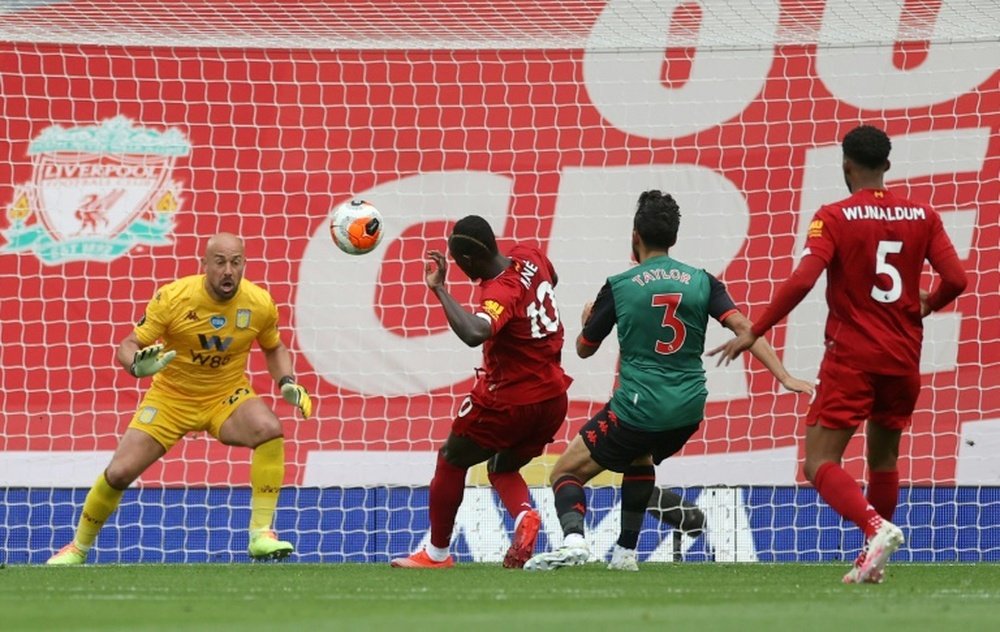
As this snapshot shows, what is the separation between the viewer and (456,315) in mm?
7625

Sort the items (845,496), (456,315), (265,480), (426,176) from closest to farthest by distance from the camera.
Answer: (845,496) < (456,315) < (265,480) < (426,176)

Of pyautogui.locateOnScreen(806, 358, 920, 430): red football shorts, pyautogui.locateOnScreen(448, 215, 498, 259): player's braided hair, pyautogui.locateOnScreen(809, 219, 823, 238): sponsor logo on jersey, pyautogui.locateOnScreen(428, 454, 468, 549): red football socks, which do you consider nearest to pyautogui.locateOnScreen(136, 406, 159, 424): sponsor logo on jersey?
pyautogui.locateOnScreen(428, 454, 468, 549): red football socks

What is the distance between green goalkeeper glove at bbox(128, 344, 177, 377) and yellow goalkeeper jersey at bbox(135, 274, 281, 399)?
1.32 feet

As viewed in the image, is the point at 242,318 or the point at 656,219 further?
the point at 242,318

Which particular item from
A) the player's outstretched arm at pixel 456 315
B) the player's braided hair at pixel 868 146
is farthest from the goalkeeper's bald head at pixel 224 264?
the player's braided hair at pixel 868 146

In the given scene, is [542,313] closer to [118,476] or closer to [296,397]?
[296,397]

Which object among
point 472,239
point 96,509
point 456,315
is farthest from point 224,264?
point 456,315

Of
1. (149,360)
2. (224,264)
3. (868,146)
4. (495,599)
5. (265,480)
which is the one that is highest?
(868,146)

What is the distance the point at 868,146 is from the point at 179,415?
4255 mm

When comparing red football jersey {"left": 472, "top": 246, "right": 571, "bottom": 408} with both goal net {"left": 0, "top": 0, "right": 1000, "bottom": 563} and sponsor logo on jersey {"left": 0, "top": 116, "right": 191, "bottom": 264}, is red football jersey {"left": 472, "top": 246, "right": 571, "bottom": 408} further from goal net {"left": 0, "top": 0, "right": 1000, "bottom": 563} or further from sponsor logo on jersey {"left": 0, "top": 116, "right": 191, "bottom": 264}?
sponsor logo on jersey {"left": 0, "top": 116, "right": 191, "bottom": 264}

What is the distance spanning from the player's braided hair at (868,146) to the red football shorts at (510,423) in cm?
209

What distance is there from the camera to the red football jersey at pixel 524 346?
320 inches

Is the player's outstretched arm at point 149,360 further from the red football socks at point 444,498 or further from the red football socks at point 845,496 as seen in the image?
the red football socks at point 845,496

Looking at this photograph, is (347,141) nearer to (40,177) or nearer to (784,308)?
(40,177)
